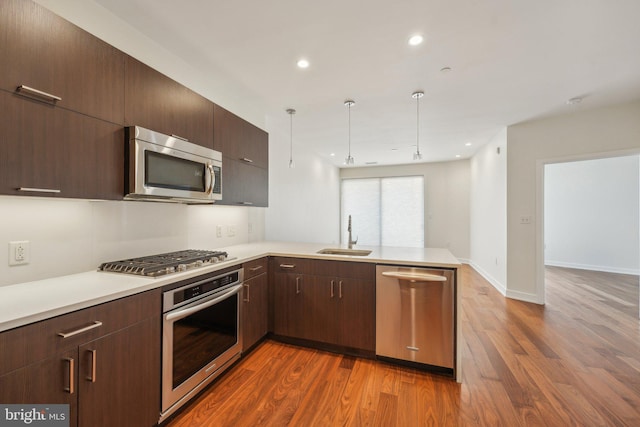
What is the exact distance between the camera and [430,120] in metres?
Result: 3.74

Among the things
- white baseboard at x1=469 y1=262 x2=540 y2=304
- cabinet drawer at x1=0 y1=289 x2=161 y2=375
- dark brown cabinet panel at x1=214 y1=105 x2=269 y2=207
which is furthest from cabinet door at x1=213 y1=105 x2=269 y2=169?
white baseboard at x1=469 y1=262 x2=540 y2=304

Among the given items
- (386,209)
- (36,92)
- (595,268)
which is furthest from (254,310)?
(595,268)

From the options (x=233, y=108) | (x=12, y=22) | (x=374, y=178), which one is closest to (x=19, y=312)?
(x=12, y=22)

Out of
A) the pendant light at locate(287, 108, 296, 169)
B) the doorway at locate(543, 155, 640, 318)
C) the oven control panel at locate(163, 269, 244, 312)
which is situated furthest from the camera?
the doorway at locate(543, 155, 640, 318)

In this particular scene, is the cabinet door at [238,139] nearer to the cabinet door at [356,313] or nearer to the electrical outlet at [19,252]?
the electrical outlet at [19,252]

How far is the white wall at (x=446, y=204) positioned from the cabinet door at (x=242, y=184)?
514cm

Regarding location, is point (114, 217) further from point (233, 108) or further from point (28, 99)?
point (233, 108)

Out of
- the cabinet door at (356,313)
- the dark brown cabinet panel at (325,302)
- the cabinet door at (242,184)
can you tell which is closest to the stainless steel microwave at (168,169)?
the cabinet door at (242,184)

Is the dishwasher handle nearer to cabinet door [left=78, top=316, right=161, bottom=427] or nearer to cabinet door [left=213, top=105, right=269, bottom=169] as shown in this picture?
cabinet door [left=78, top=316, right=161, bottom=427]

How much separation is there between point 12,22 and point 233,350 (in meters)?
2.16

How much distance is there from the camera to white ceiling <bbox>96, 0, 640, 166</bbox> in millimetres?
1710

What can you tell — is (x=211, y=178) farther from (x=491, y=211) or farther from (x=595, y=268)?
(x=595, y=268)

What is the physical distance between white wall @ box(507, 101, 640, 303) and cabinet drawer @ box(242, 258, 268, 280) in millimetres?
3629

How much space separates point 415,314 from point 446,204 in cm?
538
